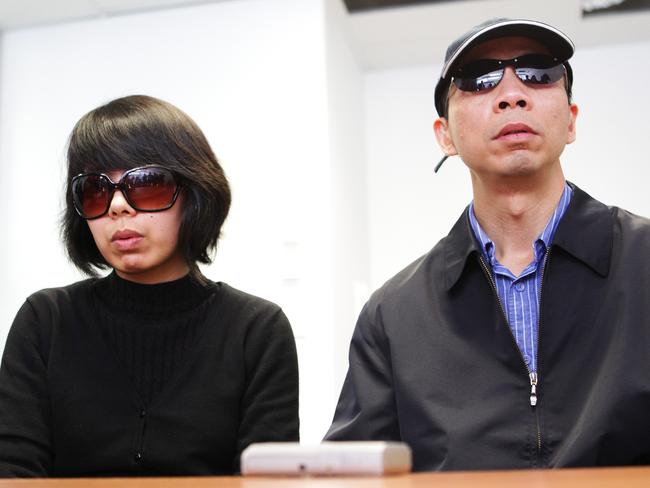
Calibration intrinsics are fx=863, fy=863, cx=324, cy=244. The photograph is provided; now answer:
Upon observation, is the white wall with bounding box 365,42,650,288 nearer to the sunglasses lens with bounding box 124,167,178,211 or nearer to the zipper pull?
the sunglasses lens with bounding box 124,167,178,211

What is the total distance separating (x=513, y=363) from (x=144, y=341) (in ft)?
2.26

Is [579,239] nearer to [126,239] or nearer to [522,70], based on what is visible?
[522,70]

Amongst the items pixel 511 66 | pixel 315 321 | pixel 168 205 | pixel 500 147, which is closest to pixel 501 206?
pixel 500 147

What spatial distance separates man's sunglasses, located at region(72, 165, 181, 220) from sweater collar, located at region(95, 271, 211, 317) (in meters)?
0.16

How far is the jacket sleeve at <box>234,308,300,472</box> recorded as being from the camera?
5.05 ft

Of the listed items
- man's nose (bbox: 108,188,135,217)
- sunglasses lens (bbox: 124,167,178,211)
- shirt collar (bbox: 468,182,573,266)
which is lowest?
shirt collar (bbox: 468,182,573,266)

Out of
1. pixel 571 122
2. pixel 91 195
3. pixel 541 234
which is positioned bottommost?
pixel 541 234

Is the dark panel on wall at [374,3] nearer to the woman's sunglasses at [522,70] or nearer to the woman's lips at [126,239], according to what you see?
the woman's sunglasses at [522,70]

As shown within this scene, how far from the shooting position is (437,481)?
743mm

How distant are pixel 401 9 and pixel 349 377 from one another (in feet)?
8.41

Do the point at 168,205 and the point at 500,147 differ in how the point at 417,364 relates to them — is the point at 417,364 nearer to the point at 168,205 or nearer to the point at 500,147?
the point at 500,147

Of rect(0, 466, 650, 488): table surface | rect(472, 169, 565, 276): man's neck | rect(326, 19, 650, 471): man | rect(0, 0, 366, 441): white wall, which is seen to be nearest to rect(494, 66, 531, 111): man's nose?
rect(326, 19, 650, 471): man

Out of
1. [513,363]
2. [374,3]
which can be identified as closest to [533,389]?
[513,363]

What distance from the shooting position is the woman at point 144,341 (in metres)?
1.53
